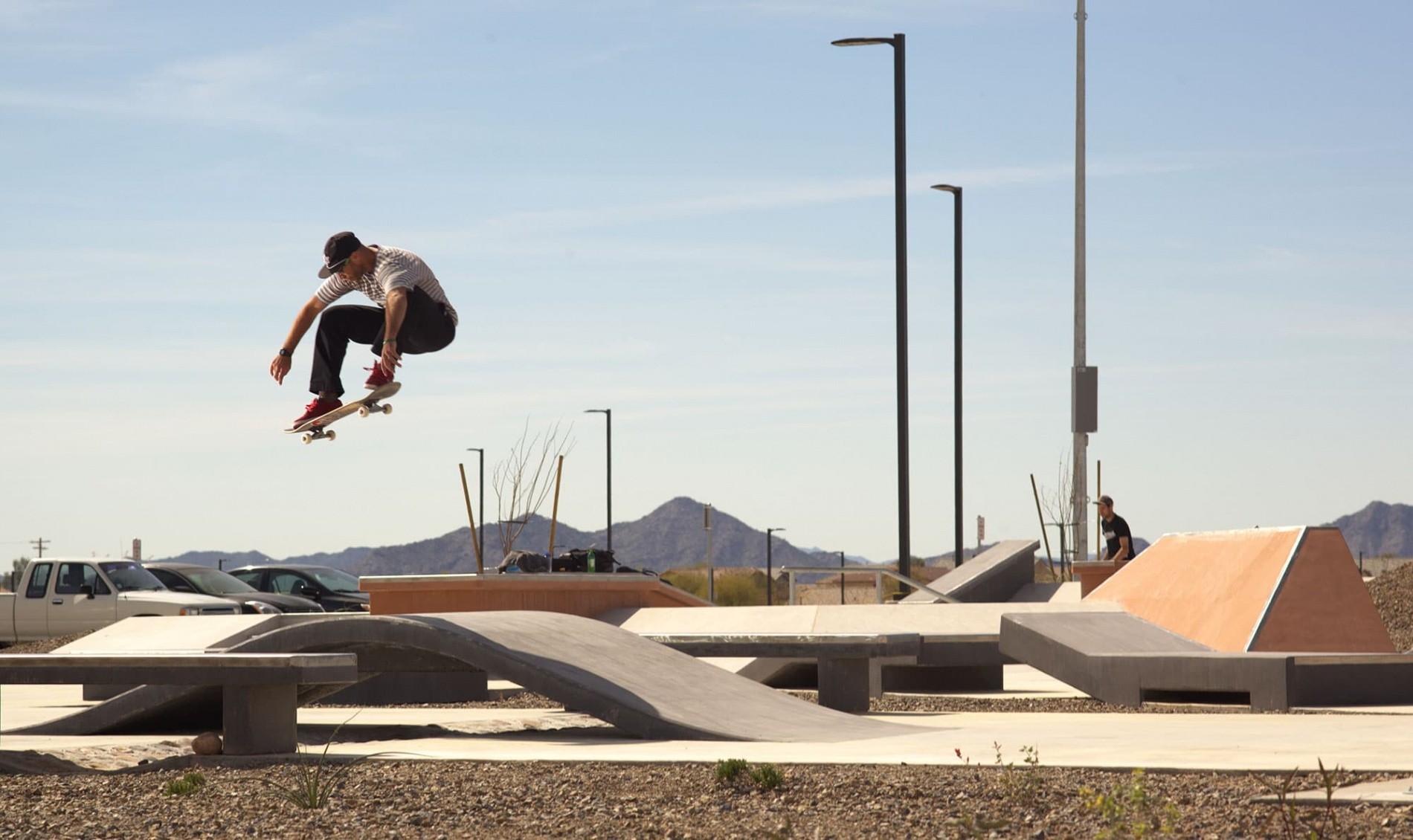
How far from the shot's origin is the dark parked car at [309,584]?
31047 mm

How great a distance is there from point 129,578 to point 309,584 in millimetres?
6378

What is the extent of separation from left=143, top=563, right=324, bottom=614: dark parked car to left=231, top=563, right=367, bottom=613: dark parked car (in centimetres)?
143

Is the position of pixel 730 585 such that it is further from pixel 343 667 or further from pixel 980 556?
pixel 343 667

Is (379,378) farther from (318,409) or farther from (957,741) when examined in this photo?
(957,741)

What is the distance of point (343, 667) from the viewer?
1016 cm

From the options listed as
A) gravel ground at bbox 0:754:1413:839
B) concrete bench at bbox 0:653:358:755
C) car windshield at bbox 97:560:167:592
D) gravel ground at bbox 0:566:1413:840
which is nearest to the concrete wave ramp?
concrete bench at bbox 0:653:358:755

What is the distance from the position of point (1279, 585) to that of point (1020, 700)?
10.0 ft

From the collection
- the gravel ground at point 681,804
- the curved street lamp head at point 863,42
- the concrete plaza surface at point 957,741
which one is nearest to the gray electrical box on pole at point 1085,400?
the curved street lamp head at point 863,42

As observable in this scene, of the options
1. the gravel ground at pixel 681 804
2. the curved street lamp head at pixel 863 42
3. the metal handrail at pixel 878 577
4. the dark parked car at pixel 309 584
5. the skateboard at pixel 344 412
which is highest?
the curved street lamp head at pixel 863 42

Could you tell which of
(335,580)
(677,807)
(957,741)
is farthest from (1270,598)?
(335,580)

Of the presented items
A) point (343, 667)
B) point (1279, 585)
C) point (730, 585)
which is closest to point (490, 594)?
point (1279, 585)

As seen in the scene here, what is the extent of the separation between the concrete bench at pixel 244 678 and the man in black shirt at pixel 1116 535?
1374cm

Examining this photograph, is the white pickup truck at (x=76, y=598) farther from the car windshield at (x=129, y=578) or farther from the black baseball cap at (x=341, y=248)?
the black baseball cap at (x=341, y=248)

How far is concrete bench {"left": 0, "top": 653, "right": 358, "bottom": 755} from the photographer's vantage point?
10.1 metres
